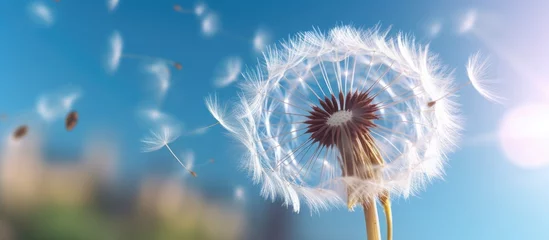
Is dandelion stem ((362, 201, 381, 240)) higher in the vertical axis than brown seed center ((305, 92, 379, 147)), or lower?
lower

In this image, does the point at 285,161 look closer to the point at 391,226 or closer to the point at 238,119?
the point at 238,119

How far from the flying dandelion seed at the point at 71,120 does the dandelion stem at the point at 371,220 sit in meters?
2.31

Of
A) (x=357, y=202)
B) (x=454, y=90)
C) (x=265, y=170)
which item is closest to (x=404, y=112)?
(x=454, y=90)

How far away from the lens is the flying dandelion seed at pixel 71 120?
2.97 metres

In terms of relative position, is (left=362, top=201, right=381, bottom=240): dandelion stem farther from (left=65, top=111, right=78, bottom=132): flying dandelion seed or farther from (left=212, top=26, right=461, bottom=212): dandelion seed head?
(left=65, top=111, right=78, bottom=132): flying dandelion seed

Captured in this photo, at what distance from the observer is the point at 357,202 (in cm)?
232

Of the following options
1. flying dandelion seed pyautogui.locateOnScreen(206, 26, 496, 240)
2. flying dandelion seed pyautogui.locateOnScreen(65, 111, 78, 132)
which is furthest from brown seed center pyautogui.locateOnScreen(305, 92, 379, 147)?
flying dandelion seed pyautogui.locateOnScreen(65, 111, 78, 132)

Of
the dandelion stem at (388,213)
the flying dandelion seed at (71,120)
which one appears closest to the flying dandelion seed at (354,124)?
the dandelion stem at (388,213)

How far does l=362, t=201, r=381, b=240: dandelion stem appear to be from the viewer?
7.71 ft

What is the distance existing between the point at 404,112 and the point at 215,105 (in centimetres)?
140

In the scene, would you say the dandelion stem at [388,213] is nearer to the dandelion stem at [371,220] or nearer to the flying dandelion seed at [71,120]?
the dandelion stem at [371,220]

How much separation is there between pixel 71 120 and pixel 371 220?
7.91 ft

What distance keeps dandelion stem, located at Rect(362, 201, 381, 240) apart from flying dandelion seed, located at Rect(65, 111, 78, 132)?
2.31 m

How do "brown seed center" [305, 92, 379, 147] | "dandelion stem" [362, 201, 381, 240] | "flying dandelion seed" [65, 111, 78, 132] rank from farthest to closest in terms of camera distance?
"flying dandelion seed" [65, 111, 78, 132], "brown seed center" [305, 92, 379, 147], "dandelion stem" [362, 201, 381, 240]
